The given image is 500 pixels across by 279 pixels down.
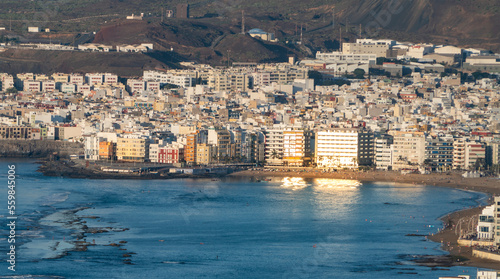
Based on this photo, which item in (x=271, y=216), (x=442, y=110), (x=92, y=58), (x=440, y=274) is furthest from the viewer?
(x=92, y=58)

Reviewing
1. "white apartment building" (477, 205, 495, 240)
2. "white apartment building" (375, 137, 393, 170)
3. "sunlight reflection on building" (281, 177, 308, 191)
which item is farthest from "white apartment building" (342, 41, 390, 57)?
"white apartment building" (477, 205, 495, 240)

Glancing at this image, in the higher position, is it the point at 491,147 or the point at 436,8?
the point at 436,8

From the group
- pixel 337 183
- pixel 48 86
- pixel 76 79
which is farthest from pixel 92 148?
pixel 76 79

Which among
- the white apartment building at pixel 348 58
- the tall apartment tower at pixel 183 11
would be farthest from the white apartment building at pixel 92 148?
the tall apartment tower at pixel 183 11

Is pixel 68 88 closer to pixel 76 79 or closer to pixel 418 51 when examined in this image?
pixel 76 79

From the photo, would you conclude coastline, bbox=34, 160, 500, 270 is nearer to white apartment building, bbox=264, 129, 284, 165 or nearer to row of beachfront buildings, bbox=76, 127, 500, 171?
row of beachfront buildings, bbox=76, 127, 500, 171

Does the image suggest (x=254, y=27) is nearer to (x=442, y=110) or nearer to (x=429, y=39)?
(x=429, y=39)

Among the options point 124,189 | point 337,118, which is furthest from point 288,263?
point 337,118
